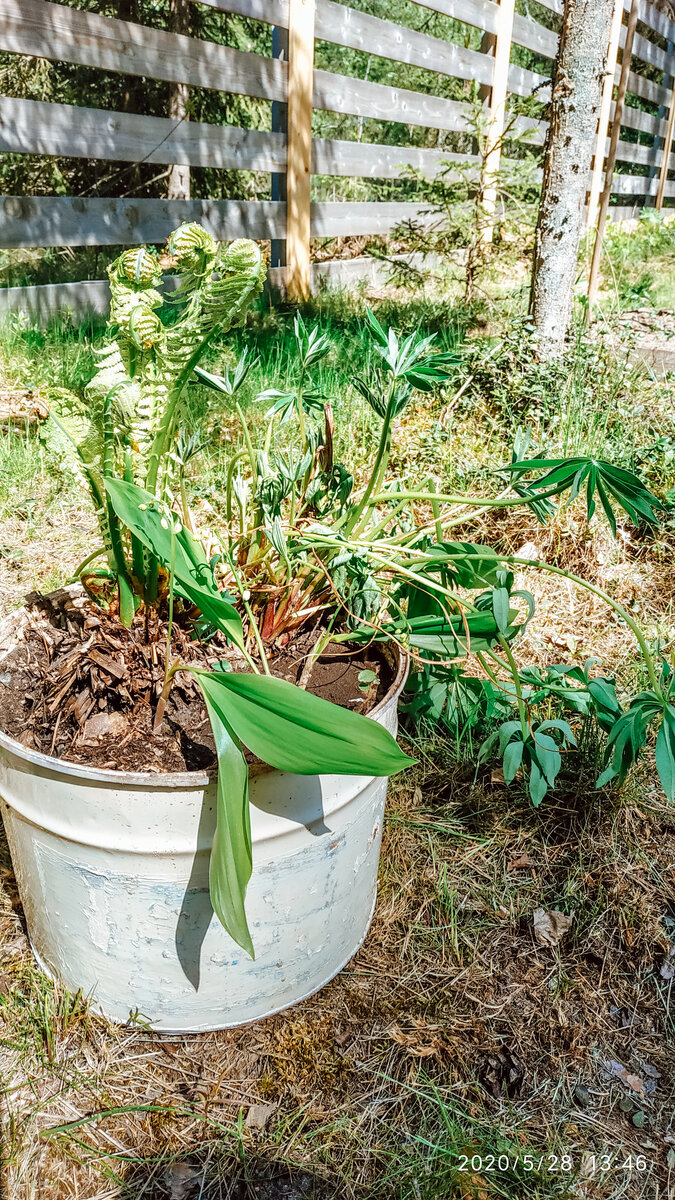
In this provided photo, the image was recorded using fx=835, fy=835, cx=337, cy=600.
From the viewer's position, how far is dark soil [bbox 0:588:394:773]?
109 centimetres

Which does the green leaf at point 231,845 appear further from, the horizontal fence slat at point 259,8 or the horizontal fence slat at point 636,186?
the horizontal fence slat at point 636,186

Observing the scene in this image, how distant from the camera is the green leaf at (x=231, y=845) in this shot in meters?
0.88

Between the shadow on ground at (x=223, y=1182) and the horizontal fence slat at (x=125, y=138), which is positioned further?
the horizontal fence slat at (x=125, y=138)

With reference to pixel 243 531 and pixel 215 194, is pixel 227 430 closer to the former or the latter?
pixel 243 531

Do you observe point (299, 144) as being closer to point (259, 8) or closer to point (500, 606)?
point (259, 8)

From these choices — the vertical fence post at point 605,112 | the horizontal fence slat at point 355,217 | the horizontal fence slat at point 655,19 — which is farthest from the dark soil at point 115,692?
the horizontal fence slat at point 655,19

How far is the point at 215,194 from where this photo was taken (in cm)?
743

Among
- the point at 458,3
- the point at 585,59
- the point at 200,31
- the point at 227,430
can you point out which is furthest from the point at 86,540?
the point at 200,31

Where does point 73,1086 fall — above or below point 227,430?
below

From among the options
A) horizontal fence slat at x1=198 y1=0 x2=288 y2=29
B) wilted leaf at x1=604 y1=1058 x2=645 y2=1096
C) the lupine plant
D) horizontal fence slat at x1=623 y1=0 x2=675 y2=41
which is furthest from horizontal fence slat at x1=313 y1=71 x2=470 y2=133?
wilted leaf at x1=604 y1=1058 x2=645 y2=1096

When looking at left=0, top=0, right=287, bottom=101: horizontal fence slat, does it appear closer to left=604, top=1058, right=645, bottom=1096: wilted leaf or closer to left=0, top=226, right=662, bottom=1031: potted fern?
left=0, top=226, right=662, bottom=1031: potted fern

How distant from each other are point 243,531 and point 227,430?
5.29ft

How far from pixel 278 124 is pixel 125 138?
51.3 inches

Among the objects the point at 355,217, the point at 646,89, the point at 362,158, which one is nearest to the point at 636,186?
the point at 646,89
